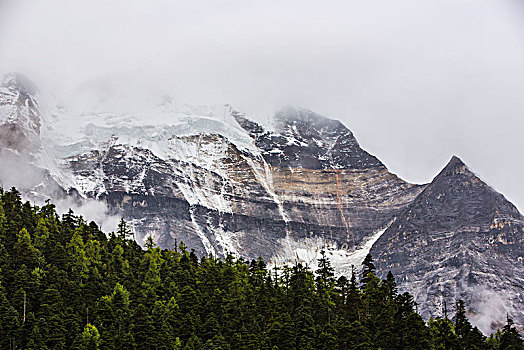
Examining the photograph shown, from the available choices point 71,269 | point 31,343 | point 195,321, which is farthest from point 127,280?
point 31,343

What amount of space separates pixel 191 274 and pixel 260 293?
19.7m

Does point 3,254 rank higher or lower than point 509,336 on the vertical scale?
higher

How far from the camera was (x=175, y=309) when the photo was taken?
17162cm

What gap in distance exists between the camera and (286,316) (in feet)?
548

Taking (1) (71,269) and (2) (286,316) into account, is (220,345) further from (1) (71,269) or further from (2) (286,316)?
(1) (71,269)

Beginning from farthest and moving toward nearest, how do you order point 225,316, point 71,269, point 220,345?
point 71,269 < point 225,316 < point 220,345

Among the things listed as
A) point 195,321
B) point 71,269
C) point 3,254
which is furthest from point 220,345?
point 3,254

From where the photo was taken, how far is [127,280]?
186 m

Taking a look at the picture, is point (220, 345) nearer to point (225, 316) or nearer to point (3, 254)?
point (225, 316)

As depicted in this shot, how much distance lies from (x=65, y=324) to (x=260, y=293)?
1878 inches

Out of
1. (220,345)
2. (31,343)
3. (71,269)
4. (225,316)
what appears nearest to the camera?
(31,343)

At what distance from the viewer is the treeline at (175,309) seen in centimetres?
15512

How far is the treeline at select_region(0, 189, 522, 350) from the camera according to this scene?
155 metres

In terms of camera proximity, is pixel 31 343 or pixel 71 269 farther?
pixel 71 269
